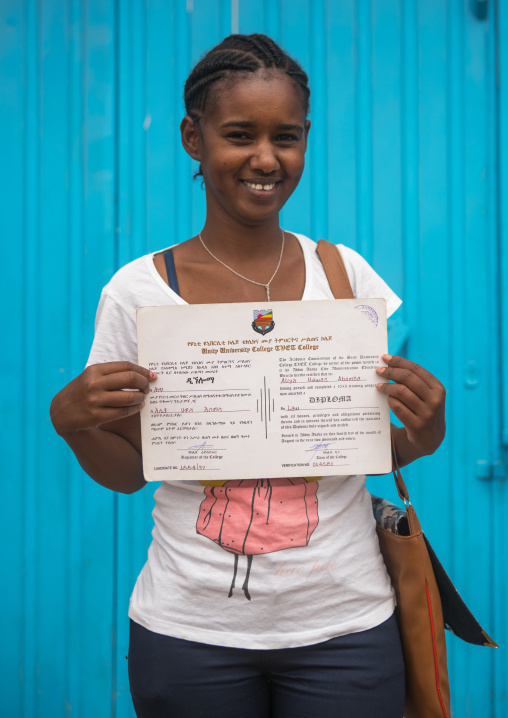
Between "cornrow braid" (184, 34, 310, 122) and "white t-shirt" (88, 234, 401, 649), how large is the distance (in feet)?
1.48

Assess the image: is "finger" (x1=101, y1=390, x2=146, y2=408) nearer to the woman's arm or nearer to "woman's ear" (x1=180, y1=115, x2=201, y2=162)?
the woman's arm

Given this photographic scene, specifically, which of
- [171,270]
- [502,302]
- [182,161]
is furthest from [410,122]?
[171,270]

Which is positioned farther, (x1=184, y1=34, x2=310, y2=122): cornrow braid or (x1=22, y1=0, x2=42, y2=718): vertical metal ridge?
(x1=22, y1=0, x2=42, y2=718): vertical metal ridge

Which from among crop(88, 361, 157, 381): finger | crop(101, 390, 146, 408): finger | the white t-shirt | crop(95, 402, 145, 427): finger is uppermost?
crop(88, 361, 157, 381): finger

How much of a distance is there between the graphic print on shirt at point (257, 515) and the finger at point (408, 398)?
241 mm

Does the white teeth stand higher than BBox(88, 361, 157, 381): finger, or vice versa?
the white teeth

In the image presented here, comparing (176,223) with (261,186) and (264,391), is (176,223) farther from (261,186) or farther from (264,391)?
(264,391)

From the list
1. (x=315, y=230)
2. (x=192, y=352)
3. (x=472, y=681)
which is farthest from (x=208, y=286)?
(x=472, y=681)

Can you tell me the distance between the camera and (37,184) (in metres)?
2.56

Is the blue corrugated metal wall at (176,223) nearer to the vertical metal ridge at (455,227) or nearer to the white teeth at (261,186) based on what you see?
the vertical metal ridge at (455,227)

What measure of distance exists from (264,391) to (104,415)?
0.30 metres

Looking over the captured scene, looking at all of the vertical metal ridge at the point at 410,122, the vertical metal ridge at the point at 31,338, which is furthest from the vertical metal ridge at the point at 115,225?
the vertical metal ridge at the point at 410,122

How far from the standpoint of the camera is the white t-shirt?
1197 mm

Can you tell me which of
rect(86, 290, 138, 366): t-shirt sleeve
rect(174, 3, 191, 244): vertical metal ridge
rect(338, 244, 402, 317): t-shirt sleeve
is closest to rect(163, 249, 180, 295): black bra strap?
rect(86, 290, 138, 366): t-shirt sleeve
